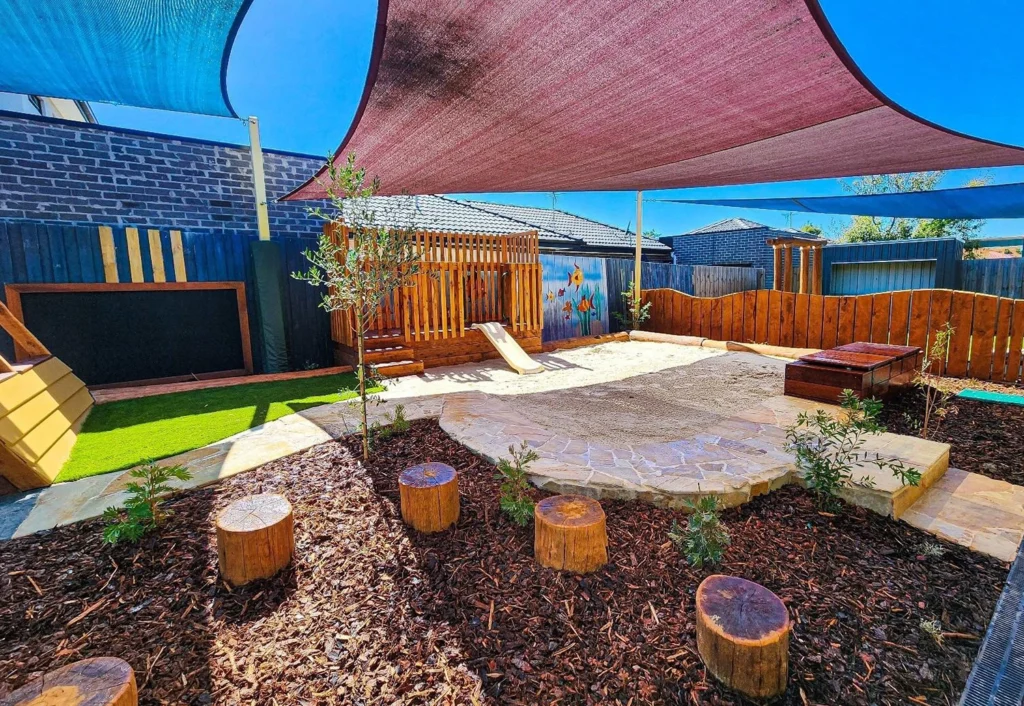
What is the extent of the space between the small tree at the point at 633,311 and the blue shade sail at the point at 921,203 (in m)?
1.96

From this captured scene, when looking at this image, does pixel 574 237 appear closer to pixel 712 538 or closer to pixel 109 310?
pixel 109 310

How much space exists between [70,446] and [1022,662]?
5486 millimetres

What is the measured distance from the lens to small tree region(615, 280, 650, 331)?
9.49m

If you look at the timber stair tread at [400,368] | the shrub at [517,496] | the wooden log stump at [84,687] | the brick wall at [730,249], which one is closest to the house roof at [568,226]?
the brick wall at [730,249]

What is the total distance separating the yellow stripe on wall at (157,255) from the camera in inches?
231

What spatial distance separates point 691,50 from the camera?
2.48 metres

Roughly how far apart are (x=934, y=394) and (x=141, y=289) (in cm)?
922

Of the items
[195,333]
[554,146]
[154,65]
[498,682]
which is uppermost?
[154,65]

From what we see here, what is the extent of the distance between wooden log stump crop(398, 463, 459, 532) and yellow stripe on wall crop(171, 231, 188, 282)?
5509 mm

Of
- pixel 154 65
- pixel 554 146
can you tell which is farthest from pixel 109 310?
pixel 554 146

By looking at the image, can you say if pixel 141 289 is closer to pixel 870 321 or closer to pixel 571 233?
pixel 870 321

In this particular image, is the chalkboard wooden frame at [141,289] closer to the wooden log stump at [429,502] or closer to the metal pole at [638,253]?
the wooden log stump at [429,502]

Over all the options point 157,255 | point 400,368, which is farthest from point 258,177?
point 400,368

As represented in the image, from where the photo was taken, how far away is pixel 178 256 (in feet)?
19.9
